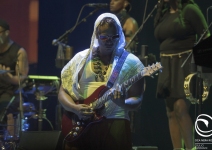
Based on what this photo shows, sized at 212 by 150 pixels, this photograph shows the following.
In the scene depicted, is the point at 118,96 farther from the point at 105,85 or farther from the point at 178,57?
the point at 178,57

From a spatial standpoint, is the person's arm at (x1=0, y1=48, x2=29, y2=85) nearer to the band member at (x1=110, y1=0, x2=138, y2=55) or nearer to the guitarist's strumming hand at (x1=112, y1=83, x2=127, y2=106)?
the band member at (x1=110, y1=0, x2=138, y2=55)

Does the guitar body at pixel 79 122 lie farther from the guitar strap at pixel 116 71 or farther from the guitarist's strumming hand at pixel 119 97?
the guitarist's strumming hand at pixel 119 97

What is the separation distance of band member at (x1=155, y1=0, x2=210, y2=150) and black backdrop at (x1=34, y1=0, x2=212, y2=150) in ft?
5.93

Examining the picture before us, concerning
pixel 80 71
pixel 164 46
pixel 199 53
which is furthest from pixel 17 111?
pixel 199 53

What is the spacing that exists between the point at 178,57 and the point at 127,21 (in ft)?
3.92

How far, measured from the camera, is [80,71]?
4.79 m

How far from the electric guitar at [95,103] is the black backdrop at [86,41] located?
3.46 m

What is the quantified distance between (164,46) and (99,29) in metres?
1.78

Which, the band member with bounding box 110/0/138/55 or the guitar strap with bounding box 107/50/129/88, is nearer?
the guitar strap with bounding box 107/50/129/88

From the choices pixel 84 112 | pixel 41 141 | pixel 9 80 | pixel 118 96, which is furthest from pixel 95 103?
pixel 9 80

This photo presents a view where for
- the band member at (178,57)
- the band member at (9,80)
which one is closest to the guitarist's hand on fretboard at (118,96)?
the band member at (178,57)

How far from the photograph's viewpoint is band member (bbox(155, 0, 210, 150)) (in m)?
6.09

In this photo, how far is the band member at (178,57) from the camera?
6.09 meters

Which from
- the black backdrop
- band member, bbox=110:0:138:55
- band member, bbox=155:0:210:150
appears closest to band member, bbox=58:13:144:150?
band member, bbox=155:0:210:150
